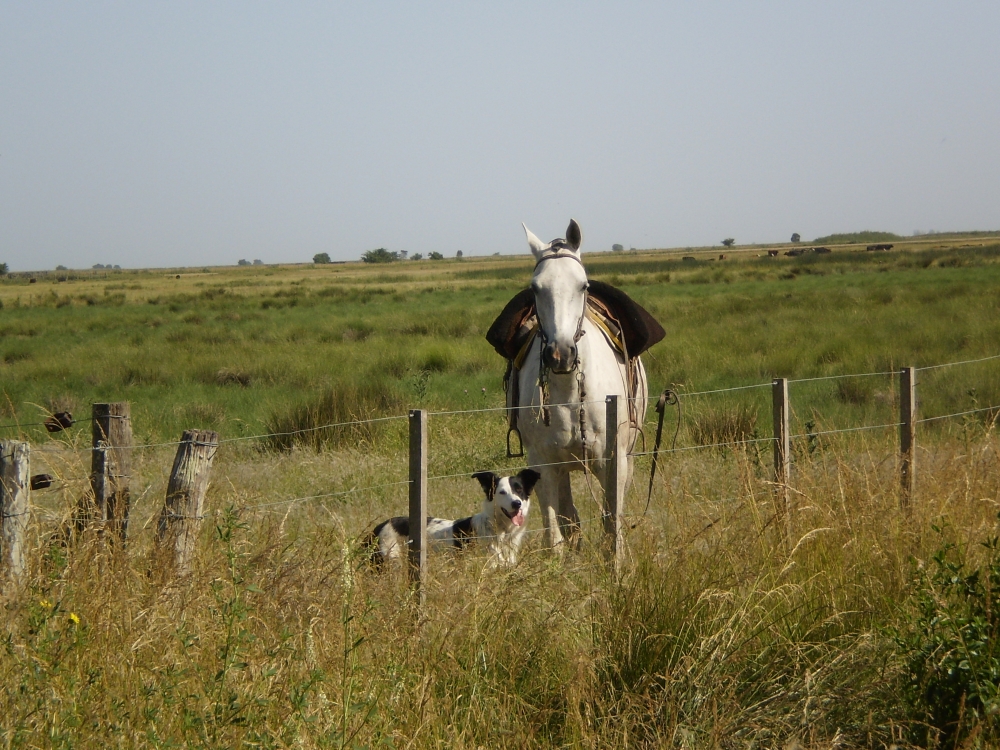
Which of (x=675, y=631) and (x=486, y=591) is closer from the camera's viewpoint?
(x=675, y=631)

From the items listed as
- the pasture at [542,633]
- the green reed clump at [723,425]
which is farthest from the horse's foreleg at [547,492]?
the green reed clump at [723,425]

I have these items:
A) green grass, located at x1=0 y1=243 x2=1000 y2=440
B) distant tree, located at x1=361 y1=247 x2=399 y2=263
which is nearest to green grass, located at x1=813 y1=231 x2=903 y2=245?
distant tree, located at x1=361 y1=247 x2=399 y2=263

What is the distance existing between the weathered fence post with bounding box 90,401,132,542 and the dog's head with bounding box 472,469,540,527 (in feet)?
6.91

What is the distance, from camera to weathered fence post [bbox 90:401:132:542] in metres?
4.39

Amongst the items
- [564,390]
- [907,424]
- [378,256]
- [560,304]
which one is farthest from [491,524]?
[378,256]

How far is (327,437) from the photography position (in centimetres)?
1085

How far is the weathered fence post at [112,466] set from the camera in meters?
4.39

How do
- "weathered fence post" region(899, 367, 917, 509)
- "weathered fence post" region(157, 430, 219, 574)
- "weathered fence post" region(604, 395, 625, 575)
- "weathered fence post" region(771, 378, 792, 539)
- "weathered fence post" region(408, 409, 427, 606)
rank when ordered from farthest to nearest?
"weathered fence post" region(899, 367, 917, 509), "weathered fence post" region(771, 378, 792, 539), "weathered fence post" region(604, 395, 625, 575), "weathered fence post" region(408, 409, 427, 606), "weathered fence post" region(157, 430, 219, 574)

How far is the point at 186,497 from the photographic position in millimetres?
4402

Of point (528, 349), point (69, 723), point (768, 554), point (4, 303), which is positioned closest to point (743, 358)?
point (528, 349)

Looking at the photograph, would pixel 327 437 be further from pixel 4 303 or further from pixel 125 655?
pixel 4 303

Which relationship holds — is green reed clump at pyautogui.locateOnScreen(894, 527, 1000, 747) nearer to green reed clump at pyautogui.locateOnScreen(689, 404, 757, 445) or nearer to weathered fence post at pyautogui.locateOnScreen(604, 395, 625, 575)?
weathered fence post at pyautogui.locateOnScreen(604, 395, 625, 575)

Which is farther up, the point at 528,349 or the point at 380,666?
the point at 528,349

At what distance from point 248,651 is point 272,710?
0.35m
